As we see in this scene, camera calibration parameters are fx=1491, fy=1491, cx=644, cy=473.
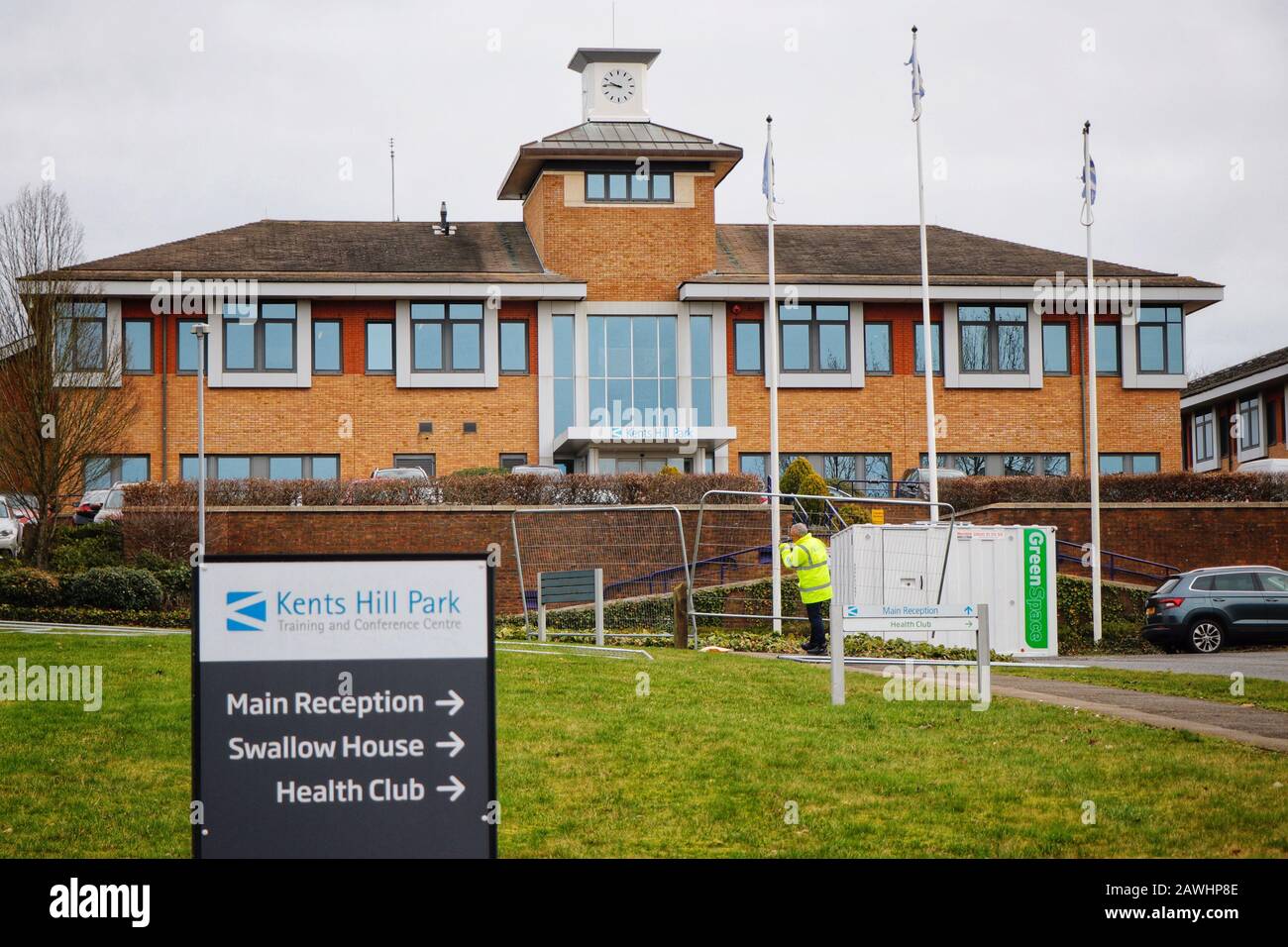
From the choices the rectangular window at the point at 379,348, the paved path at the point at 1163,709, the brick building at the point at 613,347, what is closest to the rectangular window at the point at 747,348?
the brick building at the point at 613,347

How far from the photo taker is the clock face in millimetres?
43875

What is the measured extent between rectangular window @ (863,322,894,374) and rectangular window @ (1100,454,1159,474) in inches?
259

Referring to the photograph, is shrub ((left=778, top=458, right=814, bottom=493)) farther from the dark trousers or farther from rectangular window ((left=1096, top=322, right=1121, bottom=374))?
rectangular window ((left=1096, top=322, right=1121, bottom=374))

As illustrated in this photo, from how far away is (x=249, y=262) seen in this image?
4022 centimetres

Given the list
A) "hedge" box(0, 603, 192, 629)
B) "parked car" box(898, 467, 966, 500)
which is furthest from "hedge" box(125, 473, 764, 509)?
"parked car" box(898, 467, 966, 500)

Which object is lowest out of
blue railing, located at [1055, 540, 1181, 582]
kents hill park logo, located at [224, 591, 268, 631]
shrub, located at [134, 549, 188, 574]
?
blue railing, located at [1055, 540, 1181, 582]

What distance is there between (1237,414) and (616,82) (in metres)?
25.8

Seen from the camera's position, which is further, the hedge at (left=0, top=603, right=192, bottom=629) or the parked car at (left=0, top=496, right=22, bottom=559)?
the parked car at (left=0, top=496, right=22, bottom=559)

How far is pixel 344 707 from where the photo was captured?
5789 mm

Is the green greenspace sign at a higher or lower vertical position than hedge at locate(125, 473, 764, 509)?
lower

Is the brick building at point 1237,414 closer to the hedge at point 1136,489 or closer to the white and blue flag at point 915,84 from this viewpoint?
the hedge at point 1136,489

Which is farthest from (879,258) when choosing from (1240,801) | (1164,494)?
(1240,801)

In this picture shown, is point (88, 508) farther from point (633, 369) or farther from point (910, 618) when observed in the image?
point (910, 618)

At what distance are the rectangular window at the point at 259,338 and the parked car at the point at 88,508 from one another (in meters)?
6.03
